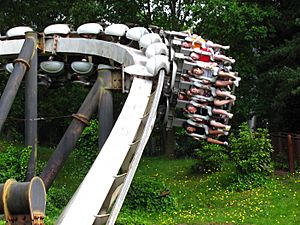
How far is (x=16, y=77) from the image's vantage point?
25.3 ft

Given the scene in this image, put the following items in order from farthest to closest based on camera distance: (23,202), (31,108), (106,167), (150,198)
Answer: (150,198) → (31,108) → (106,167) → (23,202)

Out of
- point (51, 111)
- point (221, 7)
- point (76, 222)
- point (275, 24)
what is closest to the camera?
point (76, 222)

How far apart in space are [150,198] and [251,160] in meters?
2.33

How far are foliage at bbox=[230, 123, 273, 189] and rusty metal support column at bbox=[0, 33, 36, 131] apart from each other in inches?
203

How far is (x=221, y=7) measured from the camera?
50.8 feet

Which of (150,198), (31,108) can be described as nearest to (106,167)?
(31,108)

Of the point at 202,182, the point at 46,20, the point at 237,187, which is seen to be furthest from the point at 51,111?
the point at 237,187

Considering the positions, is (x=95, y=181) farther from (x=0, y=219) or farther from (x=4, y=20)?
(x=4, y=20)

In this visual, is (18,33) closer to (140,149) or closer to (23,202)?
(140,149)

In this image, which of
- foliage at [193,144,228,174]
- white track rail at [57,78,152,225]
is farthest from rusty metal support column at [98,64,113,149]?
foliage at [193,144,228,174]

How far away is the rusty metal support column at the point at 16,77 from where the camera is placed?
7199mm

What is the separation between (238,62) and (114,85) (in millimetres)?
9102

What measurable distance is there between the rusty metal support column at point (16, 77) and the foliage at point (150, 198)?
3.49 metres

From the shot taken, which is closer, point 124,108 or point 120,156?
point 120,156
